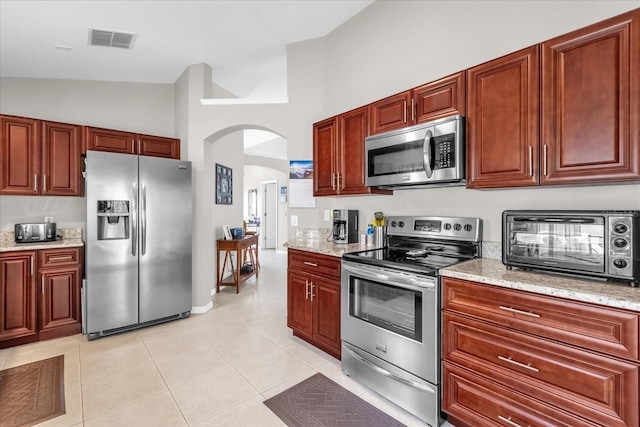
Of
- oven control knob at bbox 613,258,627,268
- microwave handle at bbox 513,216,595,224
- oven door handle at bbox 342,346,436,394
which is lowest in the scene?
oven door handle at bbox 342,346,436,394

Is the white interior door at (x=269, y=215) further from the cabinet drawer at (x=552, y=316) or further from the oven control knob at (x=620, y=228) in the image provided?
the oven control knob at (x=620, y=228)

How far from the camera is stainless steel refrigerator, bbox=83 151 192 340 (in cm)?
306

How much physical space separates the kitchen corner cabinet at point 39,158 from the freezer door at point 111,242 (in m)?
0.58

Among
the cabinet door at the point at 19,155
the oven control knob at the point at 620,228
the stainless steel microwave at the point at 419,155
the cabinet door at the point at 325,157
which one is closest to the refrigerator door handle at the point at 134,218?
the cabinet door at the point at 19,155

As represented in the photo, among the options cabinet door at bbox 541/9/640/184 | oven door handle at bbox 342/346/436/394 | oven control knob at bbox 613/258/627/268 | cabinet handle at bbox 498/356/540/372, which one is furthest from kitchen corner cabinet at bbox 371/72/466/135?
oven door handle at bbox 342/346/436/394

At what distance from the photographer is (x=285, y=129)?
357 cm

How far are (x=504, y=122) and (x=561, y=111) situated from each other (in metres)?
0.27

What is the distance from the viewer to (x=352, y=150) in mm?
2730

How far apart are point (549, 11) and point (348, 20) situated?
1.85 metres

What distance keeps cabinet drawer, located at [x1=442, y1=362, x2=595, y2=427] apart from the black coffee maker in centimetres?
143

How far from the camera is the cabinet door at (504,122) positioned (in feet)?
5.54

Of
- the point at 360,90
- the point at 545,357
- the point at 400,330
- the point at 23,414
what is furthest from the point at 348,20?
the point at 23,414

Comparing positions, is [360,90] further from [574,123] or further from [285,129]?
[574,123]

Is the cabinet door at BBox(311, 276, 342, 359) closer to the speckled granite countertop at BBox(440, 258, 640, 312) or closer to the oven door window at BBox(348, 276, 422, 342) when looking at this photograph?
the oven door window at BBox(348, 276, 422, 342)
